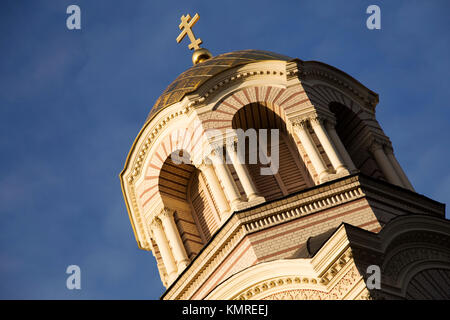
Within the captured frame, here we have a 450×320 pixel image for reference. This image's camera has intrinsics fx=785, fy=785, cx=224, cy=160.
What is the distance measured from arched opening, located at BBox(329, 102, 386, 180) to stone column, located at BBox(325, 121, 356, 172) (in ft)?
4.20

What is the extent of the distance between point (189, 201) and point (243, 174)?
8.54ft

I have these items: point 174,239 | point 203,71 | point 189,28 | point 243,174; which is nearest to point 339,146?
point 243,174

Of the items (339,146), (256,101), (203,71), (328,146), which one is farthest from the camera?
(203,71)

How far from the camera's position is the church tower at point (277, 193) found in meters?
14.8

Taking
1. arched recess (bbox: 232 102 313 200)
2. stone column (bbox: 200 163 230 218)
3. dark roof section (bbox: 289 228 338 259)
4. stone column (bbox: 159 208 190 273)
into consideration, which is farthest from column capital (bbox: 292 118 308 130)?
stone column (bbox: 159 208 190 273)

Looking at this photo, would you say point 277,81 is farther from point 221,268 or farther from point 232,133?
point 221,268

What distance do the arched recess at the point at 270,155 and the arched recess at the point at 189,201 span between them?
1.36 meters

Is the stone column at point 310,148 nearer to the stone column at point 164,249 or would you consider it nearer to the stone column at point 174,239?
the stone column at point 174,239

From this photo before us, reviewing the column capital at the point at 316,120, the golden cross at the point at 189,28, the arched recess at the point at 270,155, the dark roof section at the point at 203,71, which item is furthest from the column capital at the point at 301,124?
the golden cross at the point at 189,28

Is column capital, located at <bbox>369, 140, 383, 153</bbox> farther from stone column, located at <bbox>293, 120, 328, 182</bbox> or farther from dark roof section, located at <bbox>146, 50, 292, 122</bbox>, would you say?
dark roof section, located at <bbox>146, 50, 292, 122</bbox>

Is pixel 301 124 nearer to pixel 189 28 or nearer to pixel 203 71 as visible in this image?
pixel 203 71

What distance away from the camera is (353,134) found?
65.5ft

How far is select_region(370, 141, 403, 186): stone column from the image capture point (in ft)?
61.1
